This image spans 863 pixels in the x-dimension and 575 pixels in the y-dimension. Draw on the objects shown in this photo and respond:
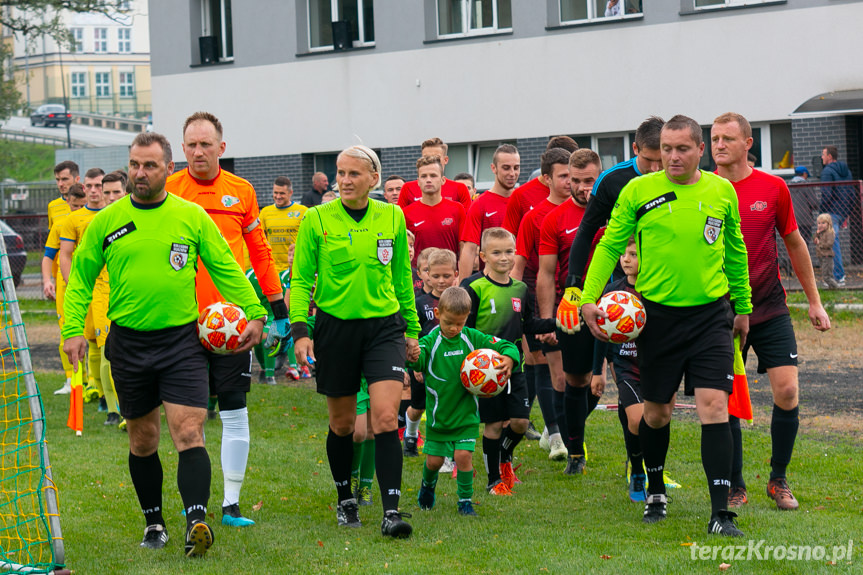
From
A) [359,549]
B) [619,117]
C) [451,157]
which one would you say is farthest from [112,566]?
[451,157]

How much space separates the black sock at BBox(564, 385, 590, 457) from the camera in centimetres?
816

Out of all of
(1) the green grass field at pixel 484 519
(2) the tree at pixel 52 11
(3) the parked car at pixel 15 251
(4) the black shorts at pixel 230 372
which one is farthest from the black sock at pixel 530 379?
(2) the tree at pixel 52 11

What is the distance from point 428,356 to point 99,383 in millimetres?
6283

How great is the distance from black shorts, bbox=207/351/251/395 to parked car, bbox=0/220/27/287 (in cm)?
1887

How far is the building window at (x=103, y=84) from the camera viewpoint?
90.4 metres

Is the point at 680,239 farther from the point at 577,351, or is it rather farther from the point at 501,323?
the point at 577,351

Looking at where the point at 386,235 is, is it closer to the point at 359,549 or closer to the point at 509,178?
the point at 359,549

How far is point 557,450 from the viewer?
8773mm

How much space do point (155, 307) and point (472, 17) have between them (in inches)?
741

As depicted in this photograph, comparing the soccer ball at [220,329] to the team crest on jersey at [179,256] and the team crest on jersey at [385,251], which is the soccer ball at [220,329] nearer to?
the team crest on jersey at [179,256]

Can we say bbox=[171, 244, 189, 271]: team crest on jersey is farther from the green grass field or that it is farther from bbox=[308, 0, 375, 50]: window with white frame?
bbox=[308, 0, 375, 50]: window with white frame

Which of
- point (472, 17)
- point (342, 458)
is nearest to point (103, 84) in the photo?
point (472, 17)

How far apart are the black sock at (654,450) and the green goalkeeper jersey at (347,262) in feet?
5.38

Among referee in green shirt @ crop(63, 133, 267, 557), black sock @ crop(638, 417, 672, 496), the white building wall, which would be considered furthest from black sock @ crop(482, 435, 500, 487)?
the white building wall
